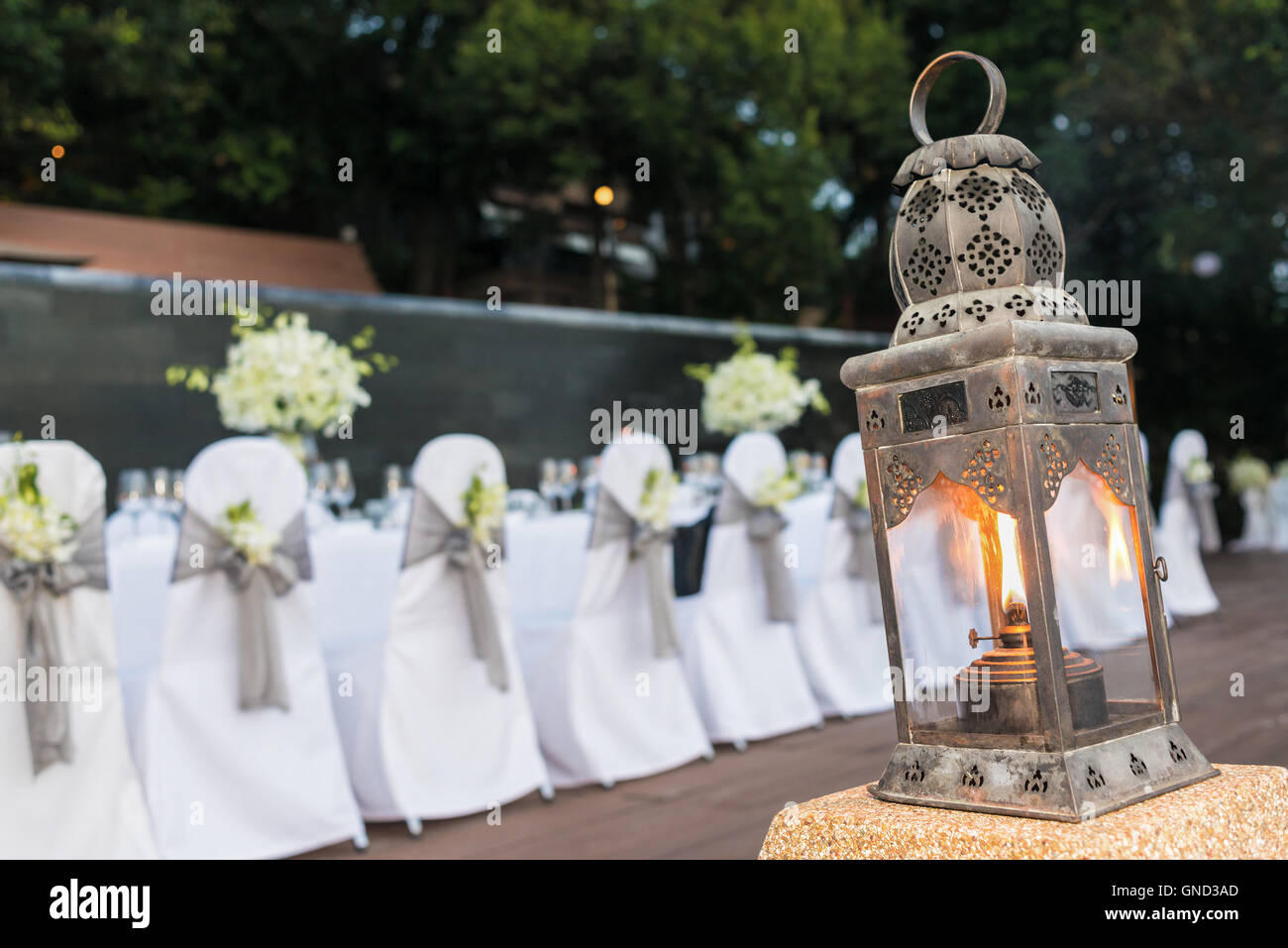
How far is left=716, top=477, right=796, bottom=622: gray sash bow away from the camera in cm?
474

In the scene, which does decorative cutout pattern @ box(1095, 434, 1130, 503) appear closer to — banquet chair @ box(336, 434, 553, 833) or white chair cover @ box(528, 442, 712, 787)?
banquet chair @ box(336, 434, 553, 833)

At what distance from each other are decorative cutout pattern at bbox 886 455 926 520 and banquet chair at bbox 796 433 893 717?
345 centimetres

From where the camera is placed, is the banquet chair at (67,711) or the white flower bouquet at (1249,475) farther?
the white flower bouquet at (1249,475)

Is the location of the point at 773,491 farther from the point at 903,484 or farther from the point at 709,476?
the point at 903,484

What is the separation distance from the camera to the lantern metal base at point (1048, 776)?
144cm

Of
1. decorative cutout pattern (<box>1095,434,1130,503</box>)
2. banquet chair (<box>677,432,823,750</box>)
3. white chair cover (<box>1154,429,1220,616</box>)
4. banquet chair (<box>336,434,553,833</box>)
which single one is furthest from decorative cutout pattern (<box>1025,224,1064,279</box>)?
white chair cover (<box>1154,429,1220,616</box>)

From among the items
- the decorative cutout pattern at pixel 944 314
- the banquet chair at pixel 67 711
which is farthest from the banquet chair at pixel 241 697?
the decorative cutout pattern at pixel 944 314

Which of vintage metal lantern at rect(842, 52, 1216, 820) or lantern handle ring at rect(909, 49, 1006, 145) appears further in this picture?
lantern handle ring at rect(909, 49, 1006, 145)

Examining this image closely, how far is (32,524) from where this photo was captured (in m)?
2.81

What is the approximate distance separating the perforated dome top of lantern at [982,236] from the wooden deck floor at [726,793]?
151 cm

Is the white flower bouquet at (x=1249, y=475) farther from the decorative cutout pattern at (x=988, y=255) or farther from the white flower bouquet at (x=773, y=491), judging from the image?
the decorative cutout pattern at (x=988, y=255)
